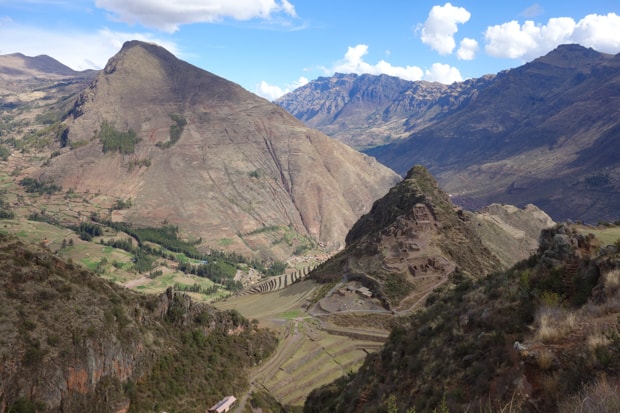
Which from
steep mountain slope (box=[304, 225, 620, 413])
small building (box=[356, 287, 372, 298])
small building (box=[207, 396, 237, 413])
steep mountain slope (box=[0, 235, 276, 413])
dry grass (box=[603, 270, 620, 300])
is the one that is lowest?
small building (box=[207, 396, 237, 413])

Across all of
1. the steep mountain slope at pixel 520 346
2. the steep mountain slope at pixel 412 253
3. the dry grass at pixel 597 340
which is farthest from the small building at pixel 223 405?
the dry grass at pixel 597 340

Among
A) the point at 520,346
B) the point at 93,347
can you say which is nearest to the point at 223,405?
the point at 93,347

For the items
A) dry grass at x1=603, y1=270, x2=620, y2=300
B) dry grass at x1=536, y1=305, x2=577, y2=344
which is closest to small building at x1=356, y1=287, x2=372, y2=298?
dry grass at x1=536, y1=305, x2=577, y2=344

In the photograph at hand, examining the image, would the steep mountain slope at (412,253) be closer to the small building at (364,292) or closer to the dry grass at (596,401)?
the small building at (364,292)

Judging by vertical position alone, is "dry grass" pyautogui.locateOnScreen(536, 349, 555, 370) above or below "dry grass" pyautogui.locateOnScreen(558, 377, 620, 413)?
below

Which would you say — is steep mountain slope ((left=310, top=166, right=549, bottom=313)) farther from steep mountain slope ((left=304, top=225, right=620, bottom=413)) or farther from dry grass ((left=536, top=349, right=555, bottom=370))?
dry grass ((left=536, top=349, right=555, bottom=370))

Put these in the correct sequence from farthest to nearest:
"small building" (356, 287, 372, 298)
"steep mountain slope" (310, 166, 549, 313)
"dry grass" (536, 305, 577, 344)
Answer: "small building" (356, 287, 372, 298) → "steep mountain slope" (310, 166, 549, 313) → "dry grass" (536, 305, 577, 344)
